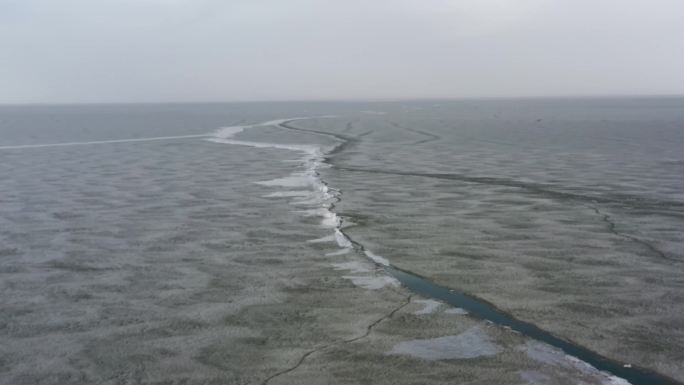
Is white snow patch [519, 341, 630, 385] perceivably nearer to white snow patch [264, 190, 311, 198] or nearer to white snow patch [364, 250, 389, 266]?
white snow patch [364, 250, 389, 266]

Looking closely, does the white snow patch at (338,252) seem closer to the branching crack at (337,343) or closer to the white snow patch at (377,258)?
the white snow patch at (377,258)

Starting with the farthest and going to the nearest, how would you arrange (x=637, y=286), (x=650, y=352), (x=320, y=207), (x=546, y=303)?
(x=320, y=207) < (x=637, y=286) < (x=546, y=303) < (x=650, y=352)

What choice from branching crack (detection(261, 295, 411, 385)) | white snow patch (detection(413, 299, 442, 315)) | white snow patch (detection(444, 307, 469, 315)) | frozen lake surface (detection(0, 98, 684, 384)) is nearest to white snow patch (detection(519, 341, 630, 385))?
frozen lake surface (detection(0, 98, 684, 384))

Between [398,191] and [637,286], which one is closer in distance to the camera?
[637,286]

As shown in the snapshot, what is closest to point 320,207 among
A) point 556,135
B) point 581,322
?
point 581,322

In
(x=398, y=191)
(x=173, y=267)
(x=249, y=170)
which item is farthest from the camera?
(x=249, y=170)

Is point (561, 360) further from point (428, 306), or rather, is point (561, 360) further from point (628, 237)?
point (628, 237)

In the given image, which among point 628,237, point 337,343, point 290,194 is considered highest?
point 337,343

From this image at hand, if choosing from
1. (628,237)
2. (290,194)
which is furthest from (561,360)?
(290,194)

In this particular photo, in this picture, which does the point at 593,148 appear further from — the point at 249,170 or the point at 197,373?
the point at 197,373

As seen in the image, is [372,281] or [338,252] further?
[338,252]

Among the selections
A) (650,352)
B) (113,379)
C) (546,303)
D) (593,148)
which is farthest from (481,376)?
(593,148)
